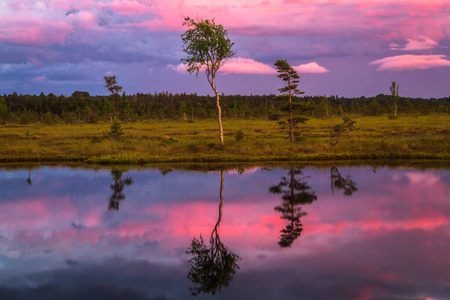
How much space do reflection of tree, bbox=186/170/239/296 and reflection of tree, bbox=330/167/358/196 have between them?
9001 millimetres

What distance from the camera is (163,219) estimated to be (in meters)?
14.2

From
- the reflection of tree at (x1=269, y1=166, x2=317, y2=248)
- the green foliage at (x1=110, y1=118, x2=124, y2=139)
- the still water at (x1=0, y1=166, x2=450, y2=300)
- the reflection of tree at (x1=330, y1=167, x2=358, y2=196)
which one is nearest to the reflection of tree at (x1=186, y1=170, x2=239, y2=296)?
the still water at (x1=0, y1=166, x2=450, y2=300)

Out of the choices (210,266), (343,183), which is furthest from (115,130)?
(210,266)

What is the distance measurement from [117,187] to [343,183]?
12226 mm

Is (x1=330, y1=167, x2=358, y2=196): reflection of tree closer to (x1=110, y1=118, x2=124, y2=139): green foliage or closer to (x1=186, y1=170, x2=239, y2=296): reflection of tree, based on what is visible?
(x1=186, y1=170, x2=239, y2=296): reflection of tree

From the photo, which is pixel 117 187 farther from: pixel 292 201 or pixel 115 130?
pixel 115 130

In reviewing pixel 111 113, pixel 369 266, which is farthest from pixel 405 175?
pixel 111 113

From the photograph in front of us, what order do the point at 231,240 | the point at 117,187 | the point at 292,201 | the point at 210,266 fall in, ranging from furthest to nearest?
1. the point at 117,187
2. the point at 292,201
3. the point at 231,240
4. the point at 210,266

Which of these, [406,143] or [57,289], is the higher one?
[406,143]

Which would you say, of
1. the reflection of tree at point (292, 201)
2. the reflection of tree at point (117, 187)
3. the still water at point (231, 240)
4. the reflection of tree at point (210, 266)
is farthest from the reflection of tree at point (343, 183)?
the reflection of tree at point (117, 187)

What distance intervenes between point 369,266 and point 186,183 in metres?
13.0

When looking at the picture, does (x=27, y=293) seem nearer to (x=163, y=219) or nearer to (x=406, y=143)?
(x=163, y=219)

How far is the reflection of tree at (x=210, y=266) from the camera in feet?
29.2

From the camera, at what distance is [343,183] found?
2052cm
